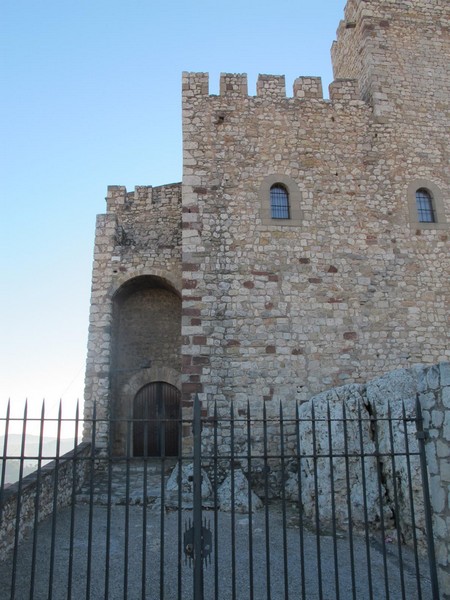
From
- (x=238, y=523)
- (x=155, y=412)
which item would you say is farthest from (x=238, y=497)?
(x=155, y=412)

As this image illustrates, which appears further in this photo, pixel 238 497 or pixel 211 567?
pixel 238 497

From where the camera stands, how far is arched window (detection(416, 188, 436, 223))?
11141 mm

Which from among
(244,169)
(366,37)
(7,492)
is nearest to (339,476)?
(7,492)

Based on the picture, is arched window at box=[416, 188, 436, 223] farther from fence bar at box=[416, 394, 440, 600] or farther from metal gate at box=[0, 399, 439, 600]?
fence bar at box=[416, 394, 440, 600]

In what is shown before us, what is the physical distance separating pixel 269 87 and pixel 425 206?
442 cm

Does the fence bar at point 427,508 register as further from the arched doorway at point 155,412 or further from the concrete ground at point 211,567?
the arched doorway at point 155,412

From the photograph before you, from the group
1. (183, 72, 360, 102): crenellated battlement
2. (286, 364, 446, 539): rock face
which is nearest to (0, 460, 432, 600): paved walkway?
(286, 364, 446, 539): rock face

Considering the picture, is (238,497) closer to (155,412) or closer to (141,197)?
(155,412)

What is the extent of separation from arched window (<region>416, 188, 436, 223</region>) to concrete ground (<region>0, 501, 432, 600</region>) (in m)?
6.82

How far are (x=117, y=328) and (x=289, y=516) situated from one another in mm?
6892

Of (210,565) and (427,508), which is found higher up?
(427,508)

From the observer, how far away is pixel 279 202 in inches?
430

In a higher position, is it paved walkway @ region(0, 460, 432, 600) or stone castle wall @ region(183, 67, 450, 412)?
stone castle wall @ region(183, 67, 450, 412)

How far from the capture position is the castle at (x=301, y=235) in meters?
9.98
